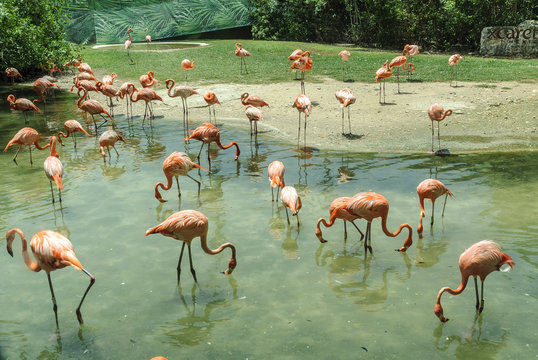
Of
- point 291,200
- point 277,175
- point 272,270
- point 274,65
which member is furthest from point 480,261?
point 274,65

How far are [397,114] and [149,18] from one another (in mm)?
20265

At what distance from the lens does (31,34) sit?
56.1 ft

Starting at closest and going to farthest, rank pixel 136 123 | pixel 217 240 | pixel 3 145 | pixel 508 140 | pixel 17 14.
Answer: pixel 217 240 < pixel 508 140 < pixel 3 145 < pixel 136 123 < pixel 17 14

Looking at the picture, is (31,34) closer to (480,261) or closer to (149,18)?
(149,18)

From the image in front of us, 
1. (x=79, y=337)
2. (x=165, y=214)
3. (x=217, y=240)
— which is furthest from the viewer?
(x=165, y=214)

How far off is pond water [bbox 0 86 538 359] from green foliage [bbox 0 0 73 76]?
845cm

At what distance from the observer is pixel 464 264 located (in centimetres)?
480

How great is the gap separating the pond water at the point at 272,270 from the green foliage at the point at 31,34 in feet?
27.7

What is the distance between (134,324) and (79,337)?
1.56ft

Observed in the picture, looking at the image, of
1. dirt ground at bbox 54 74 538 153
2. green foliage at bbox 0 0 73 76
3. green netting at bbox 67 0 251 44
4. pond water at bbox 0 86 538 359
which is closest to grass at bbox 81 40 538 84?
dirt ground at bbox 54 74 538 153

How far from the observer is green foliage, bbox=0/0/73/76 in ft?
53.2

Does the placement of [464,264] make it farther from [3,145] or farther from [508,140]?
[3,145]

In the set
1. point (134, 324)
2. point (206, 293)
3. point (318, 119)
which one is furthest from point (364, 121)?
Answer: point (134, 324)

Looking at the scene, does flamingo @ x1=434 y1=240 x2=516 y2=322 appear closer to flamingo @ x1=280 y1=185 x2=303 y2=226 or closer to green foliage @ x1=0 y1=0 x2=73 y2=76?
flamingo @ x1=280 y1=185 x2=303 y2=226
